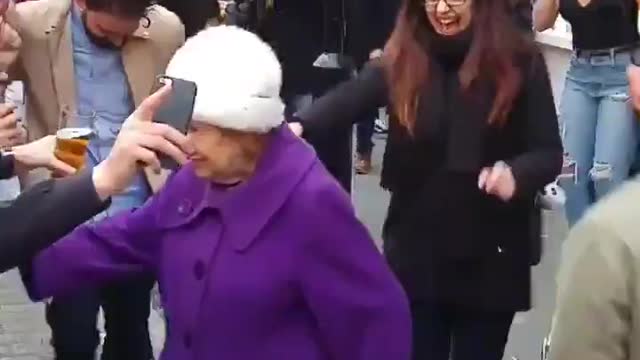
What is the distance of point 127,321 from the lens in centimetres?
535

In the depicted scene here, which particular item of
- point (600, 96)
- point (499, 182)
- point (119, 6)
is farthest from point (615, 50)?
point (119, 6)

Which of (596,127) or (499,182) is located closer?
(499,182)

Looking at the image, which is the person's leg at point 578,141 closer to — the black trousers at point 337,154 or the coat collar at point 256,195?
the black trousers at point 337,154

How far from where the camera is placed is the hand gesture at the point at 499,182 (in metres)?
4.14

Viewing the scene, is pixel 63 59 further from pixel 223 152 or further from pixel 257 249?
pixel 257 249

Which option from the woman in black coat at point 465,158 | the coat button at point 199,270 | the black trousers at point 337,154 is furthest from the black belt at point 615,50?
the coat button at point 199,270

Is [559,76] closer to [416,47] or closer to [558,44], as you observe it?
[558,44]

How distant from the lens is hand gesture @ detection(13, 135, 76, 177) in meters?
3.55

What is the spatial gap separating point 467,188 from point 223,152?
126 centimetres

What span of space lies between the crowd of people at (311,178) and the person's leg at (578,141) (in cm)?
2

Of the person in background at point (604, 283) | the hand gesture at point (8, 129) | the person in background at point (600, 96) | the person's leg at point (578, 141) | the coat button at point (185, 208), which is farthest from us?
the person's leg at point (578, 141)

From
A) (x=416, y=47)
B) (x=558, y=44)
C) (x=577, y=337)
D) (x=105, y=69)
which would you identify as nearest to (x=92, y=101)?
(x=105, y=69)

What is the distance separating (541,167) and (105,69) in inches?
63.9

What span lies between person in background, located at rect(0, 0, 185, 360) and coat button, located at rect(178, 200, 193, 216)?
1359mm
